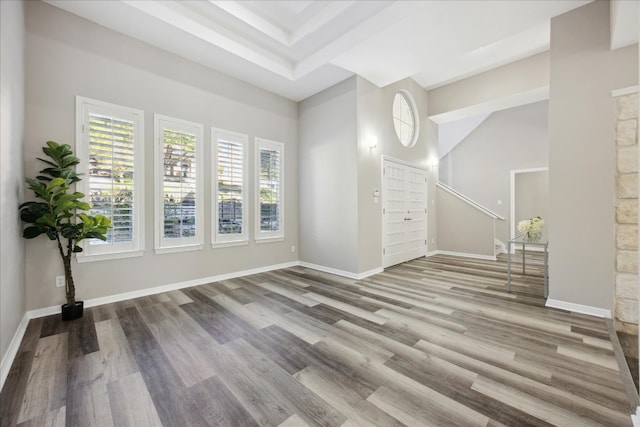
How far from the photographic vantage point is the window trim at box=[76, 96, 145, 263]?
2.98 meters

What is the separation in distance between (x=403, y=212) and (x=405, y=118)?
211 centimetres

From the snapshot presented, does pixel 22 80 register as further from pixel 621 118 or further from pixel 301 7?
pixel 621 118

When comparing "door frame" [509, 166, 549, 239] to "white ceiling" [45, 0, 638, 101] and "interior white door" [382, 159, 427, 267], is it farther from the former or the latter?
"white ceiling" [45, 0, 638, 101]

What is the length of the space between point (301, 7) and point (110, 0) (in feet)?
6.98

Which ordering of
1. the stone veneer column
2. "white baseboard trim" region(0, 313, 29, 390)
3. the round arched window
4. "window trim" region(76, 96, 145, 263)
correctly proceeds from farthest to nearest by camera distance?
the round arched window, "window trim" region(76, 96, 145, 263), the stone veneer column, "white baseboard trim" region(0, 313, 29, 390)

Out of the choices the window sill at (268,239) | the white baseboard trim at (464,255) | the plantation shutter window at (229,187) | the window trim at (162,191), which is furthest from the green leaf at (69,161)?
the white baseboard trim at (464,255)

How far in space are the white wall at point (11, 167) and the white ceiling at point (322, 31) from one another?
1003mm

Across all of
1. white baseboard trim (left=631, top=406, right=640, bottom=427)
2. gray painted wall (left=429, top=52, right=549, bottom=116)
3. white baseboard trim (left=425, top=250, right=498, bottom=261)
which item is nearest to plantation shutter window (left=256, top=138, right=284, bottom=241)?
white baseboard trim (left=425, top=250, right=498, bottom=261)

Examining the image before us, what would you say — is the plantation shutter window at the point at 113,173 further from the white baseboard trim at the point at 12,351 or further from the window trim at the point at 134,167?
the white baseboard trim at the point at 12,351

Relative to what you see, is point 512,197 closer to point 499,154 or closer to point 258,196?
point 499,154

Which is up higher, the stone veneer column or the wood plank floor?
the stone veneer column

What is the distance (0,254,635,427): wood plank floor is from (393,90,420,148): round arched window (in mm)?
3564

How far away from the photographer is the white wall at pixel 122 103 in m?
2.76

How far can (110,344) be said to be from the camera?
223cm
